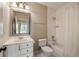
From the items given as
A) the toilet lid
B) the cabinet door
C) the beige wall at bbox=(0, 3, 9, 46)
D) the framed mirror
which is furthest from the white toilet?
the beige wall at bbox=(0, 3, 9, 46)

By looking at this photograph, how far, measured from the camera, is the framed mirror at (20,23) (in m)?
1.66

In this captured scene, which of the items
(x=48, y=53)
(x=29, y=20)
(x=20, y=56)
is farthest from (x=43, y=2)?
(x=20, y=56)

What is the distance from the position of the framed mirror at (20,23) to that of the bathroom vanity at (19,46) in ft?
0.34

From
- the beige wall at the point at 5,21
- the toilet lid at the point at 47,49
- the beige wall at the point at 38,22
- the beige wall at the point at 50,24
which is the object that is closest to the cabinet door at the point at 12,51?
the beige wall at the point at 5,21

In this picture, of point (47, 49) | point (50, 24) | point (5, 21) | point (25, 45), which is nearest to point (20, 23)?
point (5, 21)

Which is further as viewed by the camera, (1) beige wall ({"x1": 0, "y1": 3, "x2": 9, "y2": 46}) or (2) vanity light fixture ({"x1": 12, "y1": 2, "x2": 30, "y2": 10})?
(2) vanity light fixture ({"x1": 12, "y1": 2, "x2": 30, "y2": 10})

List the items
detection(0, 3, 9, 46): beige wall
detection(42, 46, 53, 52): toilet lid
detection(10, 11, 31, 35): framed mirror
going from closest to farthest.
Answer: detection(0, 3, 9, 46): beige wall, detection(10, 11, 31, 35): framed mirror, detection(42, 46, 53, 52): toilet lid

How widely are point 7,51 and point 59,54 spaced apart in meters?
0.87

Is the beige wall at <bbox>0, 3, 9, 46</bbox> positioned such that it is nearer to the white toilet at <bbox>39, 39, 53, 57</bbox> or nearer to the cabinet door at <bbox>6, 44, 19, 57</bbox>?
the cabinet door at <bbox>6, 44, 19, 57</bbox>

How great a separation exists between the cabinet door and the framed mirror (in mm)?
215

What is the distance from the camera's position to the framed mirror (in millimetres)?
1665

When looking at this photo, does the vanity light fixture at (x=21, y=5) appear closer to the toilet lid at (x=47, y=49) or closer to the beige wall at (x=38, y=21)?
the beige wall at (x=38, y=21)

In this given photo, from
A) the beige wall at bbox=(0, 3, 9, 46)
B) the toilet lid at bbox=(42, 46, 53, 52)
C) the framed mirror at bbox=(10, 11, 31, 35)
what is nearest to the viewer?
the beige wall at bbox=(0, 3, 9, 46)

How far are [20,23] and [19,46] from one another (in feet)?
1.28
